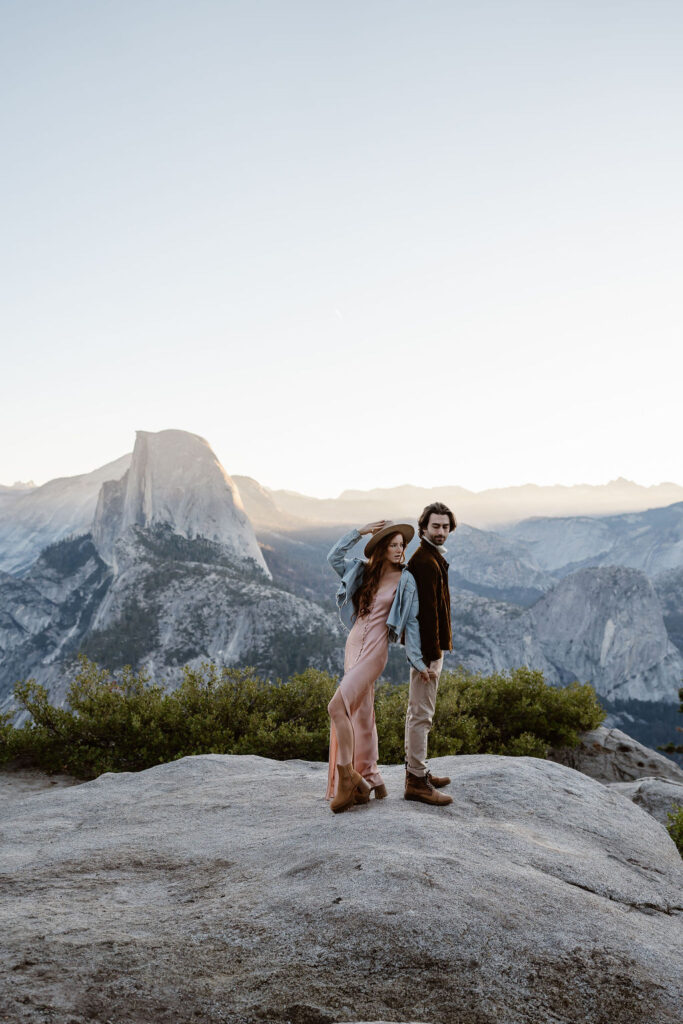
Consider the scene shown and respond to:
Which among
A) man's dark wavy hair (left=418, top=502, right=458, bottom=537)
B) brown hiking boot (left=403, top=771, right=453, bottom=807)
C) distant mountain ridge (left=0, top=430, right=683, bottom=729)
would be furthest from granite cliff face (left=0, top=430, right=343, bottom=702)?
man's dark wavy hair (left=418, top=502, right=458, bottom=537)

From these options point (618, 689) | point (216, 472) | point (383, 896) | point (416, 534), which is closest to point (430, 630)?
point (416, 534)

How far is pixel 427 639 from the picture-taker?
6.71 m

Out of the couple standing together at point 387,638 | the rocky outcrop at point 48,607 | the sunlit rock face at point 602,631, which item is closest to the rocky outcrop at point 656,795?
the couple standing together at point 387,638

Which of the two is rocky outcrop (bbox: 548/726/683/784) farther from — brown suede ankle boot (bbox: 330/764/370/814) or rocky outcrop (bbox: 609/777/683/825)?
brown suede ankle boot (bbox: 330/764/370/814)

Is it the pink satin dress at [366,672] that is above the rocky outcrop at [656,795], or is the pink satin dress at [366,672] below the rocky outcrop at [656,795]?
above

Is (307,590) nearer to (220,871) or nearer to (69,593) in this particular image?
(69,593)

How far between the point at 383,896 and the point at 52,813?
582 centimetres

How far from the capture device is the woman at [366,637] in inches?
262

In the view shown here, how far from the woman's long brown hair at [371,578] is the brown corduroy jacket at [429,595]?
0.48m

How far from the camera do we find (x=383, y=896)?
429 centimetres

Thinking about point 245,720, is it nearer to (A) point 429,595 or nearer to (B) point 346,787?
(B) point 346,787

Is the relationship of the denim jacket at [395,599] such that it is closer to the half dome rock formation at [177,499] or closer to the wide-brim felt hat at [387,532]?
the wide-brim felt hat at [387,532]

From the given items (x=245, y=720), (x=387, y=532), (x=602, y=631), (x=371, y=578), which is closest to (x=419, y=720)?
(x=371, y=578)

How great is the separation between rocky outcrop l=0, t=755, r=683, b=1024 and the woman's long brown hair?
2.14 metres
